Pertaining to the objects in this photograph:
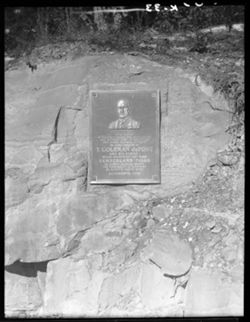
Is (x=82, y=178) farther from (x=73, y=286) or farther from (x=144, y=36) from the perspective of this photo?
(x=144, y=36)

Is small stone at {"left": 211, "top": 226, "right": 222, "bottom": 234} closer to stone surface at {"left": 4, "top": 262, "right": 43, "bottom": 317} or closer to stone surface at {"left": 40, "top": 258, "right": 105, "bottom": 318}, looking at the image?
stone surface at {"left": 40, "top": 258, "right": 105, "bottom": 318}

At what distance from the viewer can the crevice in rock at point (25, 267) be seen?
5211 mm

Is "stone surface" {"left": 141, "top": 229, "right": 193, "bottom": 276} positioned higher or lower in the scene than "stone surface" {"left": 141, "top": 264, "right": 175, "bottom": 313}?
higher

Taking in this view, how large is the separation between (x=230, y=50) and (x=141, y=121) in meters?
0.90

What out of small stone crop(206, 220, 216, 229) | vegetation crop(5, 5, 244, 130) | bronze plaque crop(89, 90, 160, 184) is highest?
vegetation crop(5, 5, 244, 130)

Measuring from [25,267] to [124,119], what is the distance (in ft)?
4.56

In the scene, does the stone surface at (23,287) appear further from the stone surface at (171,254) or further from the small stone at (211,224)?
the small stone at (211,224)

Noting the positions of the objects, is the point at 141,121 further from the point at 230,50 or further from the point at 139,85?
the point at 230,50

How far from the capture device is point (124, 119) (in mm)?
5188

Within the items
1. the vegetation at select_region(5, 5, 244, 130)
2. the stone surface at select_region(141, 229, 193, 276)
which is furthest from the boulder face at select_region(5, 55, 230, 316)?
the vegetation at select_region(5, 5, 244, 130)

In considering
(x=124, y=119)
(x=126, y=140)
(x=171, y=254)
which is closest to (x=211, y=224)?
(x=171, y=254)

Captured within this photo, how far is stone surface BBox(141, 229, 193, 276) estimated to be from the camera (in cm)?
515

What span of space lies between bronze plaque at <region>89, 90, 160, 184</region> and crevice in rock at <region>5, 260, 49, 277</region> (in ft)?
2.54

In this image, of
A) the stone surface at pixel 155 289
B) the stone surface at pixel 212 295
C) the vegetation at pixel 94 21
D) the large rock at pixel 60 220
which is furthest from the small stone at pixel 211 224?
the vegetation at pixel 94 21
